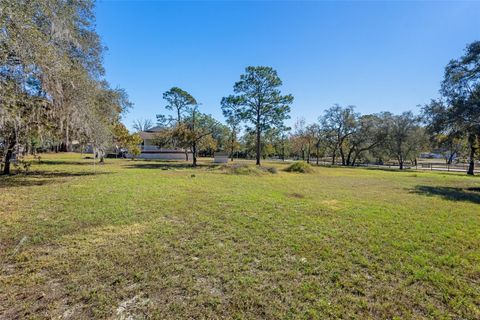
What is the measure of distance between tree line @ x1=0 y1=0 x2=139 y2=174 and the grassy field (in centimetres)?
263

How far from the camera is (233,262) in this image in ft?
10.7

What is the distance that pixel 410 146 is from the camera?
29.7m

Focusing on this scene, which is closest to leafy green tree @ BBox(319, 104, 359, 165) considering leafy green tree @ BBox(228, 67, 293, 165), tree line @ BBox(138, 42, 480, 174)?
tree line @ BBox(138, 42, 480, 174)

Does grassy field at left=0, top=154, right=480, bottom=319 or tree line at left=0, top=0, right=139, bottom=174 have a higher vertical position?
tree line at left=0, top=0, right=139, bottom=174

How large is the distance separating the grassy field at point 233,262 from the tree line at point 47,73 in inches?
103

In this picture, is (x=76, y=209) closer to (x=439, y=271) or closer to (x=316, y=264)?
(x=316, y=264)

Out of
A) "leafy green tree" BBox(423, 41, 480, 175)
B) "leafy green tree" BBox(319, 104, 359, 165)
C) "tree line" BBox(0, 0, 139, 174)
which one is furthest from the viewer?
"leafy green tree" BBox(319, 104, 359, 165)

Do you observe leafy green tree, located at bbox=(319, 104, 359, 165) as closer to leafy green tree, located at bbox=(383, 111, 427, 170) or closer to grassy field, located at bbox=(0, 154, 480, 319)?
leafy green tree, located at bbox=(383, 111, 427, 170)

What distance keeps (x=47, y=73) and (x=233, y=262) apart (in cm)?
600

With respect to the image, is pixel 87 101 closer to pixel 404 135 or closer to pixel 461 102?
pixel 461 102

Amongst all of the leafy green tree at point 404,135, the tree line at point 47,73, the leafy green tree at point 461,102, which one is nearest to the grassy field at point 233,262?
the tree line at point 47,73

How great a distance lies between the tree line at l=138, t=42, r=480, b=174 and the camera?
1195cm

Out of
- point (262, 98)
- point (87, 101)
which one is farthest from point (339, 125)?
point (87, 101)

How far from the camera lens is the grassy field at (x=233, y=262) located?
2342 millimetres
